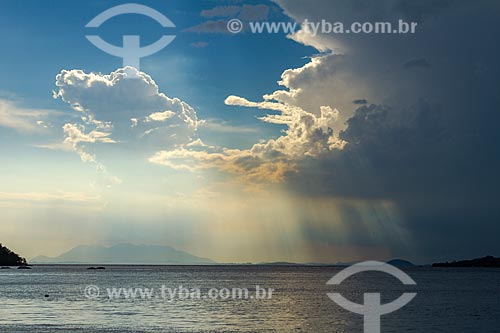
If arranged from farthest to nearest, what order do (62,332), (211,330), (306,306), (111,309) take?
(306,306), (111,309), (211,330), (62,332)

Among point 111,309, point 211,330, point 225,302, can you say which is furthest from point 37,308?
point 211,330

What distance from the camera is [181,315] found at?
275 ft

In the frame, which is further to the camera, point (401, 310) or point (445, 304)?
point (445, 304)

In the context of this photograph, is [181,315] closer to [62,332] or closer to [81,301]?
[62,332]

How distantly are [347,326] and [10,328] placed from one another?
1435 inches

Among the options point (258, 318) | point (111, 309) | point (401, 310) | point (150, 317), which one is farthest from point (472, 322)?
point (111, 309)

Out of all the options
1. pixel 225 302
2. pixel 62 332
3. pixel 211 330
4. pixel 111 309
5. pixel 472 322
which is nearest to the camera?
pixel 62 332

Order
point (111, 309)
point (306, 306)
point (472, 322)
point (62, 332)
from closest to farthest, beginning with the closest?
point (62, 332) → point (472, 322) → point (111, 309) → point (306, 306)

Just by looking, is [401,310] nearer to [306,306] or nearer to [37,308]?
[306,306]

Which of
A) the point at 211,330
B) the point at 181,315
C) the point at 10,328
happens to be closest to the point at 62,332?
the point at 10,328

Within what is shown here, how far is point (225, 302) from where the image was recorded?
4274 inches

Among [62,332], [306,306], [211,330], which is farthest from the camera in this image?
[306,306]

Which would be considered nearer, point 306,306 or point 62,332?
point 62,332

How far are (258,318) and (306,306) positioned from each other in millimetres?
21787
